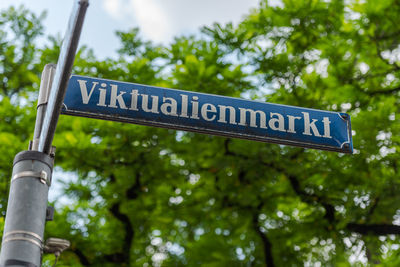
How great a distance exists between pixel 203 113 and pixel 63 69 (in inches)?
46.3

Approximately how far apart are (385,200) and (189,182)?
12.6ft

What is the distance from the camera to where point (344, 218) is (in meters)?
8.27

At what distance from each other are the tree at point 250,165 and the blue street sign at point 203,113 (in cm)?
493

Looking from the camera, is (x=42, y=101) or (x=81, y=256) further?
(x=81, y=256)

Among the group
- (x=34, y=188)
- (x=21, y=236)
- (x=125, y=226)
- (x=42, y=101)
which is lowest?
(x=21, y=236)

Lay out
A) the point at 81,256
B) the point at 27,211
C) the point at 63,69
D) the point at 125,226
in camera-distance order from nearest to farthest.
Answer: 1. the point at 63,69
2. the point at 27,211
3. the point at 81,256
4. the point at 125,226

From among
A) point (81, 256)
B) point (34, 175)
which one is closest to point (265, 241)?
point (81, 256)

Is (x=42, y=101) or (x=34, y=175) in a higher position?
(x=42, y=101)

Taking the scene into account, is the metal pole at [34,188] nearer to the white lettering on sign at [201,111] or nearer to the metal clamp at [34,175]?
the metal clamp at [34,175]

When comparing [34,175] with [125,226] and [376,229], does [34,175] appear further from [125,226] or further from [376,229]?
[125,226]

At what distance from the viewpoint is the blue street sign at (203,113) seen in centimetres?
330

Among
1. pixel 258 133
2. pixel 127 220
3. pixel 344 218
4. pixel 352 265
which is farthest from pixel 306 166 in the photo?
pixel 258 133

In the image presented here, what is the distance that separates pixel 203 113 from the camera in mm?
3438

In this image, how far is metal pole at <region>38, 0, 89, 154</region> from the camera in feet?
7.14
